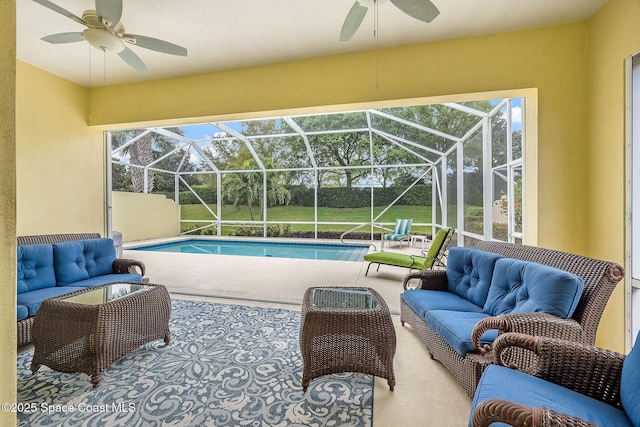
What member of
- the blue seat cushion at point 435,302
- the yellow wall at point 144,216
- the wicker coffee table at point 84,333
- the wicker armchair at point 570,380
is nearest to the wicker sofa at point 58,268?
the wicker coffee table at point 84,333

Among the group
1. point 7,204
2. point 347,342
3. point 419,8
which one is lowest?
point 347,342

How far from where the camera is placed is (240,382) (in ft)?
6.52

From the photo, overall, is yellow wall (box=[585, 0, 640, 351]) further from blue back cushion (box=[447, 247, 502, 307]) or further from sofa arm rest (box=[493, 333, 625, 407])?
sofa arm rest (box=[493, 333, 625, 407])

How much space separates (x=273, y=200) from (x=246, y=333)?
28.0 ft

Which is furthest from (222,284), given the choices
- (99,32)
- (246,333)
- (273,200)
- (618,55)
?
(273,200)

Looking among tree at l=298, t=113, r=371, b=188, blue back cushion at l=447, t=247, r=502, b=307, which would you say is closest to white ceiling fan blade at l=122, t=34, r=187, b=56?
blue back cushion at l=447, t=247, r=502, b=307

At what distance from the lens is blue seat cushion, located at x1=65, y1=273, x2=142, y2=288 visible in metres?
2.93

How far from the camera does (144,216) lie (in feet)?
34.6

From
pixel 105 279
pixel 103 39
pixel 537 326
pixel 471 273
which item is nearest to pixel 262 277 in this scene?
pixel 105 279

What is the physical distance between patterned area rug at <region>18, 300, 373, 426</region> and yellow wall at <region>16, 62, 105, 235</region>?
95.4 inches

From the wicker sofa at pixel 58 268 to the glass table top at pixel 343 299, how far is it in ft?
7.29

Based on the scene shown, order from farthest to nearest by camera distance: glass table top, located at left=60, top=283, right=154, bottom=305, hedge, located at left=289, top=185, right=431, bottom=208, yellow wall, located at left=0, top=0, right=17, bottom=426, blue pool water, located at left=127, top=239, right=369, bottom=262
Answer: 1. hedge, located at left=289, top=185, right=431, bottom=208
2. blue pool water, located at left=127, top=239, right=369, bottom=262
3. glass table top, located at left=60, top=283, right=154, bottom=305
4. yellow wall, located at left=0, top=0, right=17, bottom=426

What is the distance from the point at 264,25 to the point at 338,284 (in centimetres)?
346

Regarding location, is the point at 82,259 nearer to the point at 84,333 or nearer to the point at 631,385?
the point at 84,333
